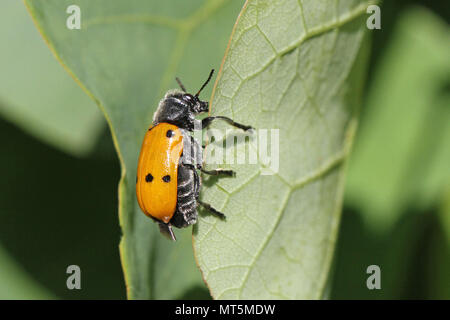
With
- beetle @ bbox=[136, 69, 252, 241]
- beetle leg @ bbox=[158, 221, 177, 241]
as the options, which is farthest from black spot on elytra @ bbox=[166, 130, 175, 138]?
beetle leg @ bbox=[158, 221, 177, 241]

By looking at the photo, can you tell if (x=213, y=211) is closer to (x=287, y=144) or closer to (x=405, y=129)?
(x=287, y=144)

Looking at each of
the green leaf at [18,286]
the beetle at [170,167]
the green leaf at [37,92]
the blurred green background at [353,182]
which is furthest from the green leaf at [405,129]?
the green leaf at [18,286]

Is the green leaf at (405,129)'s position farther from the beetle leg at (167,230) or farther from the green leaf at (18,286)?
the green leaf at (18,286)

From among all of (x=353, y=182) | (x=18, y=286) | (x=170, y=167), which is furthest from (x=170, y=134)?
(x=18, y=286)

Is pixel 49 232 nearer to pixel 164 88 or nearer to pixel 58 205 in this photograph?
pixel 58 205
